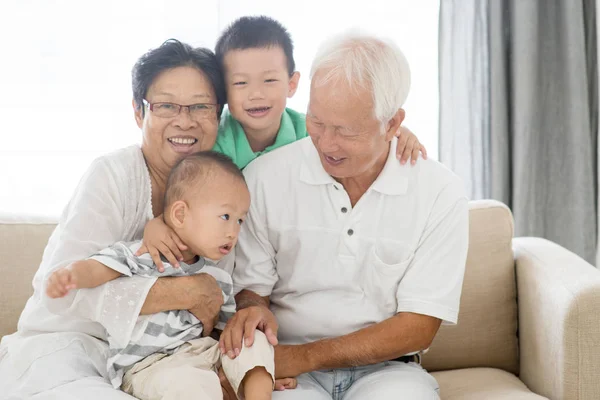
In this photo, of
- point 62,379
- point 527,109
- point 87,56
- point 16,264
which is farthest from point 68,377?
point 527,109

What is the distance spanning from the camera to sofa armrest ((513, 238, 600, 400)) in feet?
6.54

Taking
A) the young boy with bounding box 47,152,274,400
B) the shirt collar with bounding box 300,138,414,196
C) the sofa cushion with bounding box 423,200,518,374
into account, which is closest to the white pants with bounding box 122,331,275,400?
the young boy with bounding box 47,152,274,400

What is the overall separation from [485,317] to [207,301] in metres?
1.05

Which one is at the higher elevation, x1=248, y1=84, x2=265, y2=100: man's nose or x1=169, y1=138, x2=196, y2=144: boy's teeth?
x1=248, y1=84, x2=265, y2=100: man's nose

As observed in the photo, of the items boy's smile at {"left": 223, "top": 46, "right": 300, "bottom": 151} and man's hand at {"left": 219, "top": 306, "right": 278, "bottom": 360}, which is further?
boy's smile at {"left": 223, "top": 46, "right": 300, "bottom": 151}

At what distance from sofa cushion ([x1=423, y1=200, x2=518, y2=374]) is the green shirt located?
734 mm

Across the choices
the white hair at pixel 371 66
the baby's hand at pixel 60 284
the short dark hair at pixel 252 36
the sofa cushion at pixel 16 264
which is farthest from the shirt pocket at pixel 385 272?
the sofa cushion at pixel 16 264

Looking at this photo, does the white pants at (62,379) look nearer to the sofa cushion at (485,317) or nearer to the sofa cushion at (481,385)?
the sofa cushion at (481,385)

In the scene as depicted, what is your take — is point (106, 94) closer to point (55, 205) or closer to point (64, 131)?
point (64, 131)

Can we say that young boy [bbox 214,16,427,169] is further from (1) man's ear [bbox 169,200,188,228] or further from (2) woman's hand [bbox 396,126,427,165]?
(1) man's ear [bbox 169,200,188,228]

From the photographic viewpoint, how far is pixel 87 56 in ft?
11.7

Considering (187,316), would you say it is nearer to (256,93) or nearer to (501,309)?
(256,93)

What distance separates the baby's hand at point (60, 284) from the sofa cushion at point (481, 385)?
115 centimetres

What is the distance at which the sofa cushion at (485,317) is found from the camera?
2.43m
